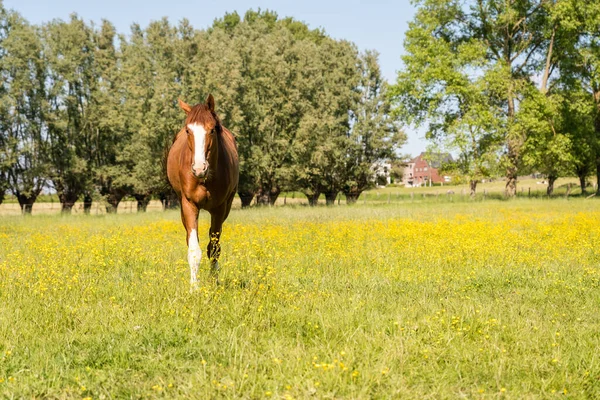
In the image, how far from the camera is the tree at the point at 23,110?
108ft

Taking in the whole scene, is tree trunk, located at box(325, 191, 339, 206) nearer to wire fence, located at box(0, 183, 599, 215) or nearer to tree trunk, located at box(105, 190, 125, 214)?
wire fence, located at box(0, 183, 599, 215)

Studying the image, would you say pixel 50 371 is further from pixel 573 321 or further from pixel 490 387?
pixel 573 321

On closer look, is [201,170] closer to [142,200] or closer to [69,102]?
[69,102]

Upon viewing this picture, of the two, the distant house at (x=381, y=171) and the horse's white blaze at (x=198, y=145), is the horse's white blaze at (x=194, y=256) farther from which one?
the distant house at (x=381, y=171)

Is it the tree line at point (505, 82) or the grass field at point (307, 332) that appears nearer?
the grass field at point (307, 332)

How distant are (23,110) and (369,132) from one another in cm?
2950

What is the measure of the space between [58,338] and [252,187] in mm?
32541

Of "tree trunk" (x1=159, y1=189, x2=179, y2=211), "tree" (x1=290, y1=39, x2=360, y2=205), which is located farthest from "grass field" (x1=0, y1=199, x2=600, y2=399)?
"tree trunk" (x1=159, y1=189, x2=179, y2=211)

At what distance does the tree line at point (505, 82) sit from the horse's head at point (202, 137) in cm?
2997

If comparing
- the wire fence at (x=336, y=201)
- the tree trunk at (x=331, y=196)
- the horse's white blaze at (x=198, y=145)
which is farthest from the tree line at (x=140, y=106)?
the horse's white blaze at (x=198, y=145)

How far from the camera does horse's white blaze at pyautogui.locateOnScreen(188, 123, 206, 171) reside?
6.17 m

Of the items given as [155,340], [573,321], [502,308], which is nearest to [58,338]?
[155,340]

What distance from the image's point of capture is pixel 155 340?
14.8 ft

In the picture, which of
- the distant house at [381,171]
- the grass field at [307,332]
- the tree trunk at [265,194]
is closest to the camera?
the grass field at [307,332]
